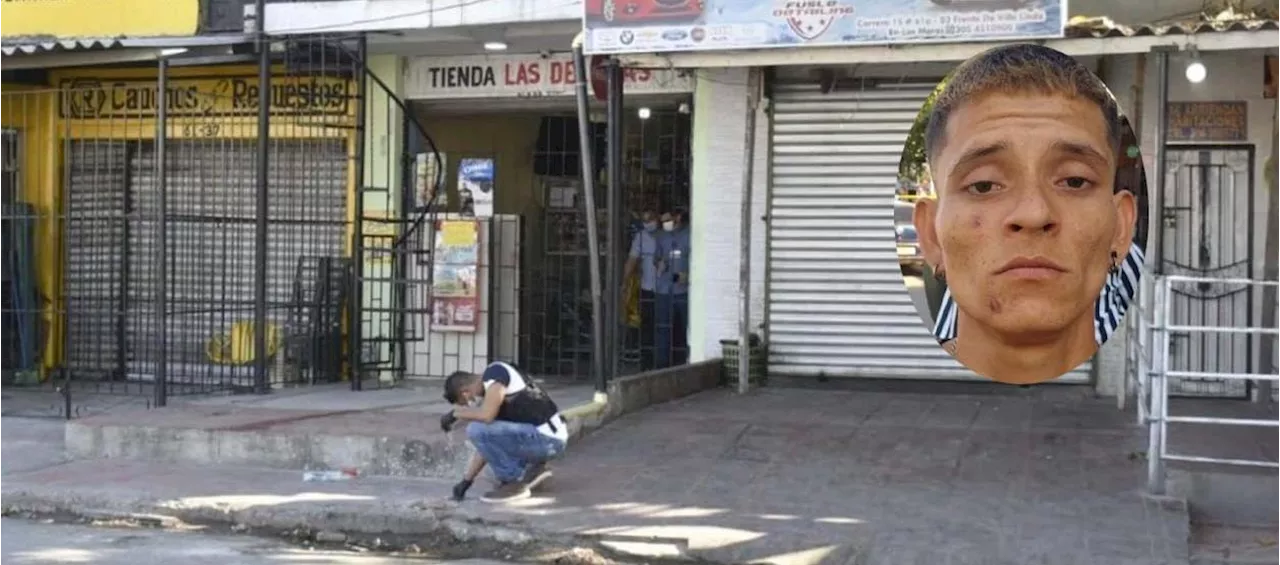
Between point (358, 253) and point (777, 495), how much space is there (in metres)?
5.61

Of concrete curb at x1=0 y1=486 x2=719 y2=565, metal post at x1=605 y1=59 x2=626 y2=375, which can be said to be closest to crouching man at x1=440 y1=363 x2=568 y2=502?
concrete curb at x1=0 y1=486 x2=719 y2=565

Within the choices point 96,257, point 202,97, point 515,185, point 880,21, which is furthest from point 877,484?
point 96,257

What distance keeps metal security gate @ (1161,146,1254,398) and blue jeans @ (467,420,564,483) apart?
5457 mm

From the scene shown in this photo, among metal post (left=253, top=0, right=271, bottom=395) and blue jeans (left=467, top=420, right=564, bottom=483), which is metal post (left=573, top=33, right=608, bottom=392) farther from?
metal post (left=253, top=0, right=271, bottom=395)

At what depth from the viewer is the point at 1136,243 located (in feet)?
4.07

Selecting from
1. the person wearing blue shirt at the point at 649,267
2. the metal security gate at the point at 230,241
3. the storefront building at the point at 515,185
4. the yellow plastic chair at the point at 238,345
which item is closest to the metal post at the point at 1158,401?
the person wearing blue shirt at the point at 649,267

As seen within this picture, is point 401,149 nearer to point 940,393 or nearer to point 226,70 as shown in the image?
point 226,70

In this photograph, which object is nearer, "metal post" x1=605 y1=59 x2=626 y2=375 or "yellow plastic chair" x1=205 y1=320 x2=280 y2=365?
"metal post" x1=605 y1=59 x2=626 y2=375

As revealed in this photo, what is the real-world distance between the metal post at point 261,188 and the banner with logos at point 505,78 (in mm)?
1588

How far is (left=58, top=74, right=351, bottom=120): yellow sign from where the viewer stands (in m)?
13.1

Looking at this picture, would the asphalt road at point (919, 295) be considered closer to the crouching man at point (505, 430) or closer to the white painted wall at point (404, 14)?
the crouching man at point (505, 430)

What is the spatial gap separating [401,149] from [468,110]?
0.74m

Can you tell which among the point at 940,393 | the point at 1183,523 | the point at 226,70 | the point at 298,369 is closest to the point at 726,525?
the point at 1183,523

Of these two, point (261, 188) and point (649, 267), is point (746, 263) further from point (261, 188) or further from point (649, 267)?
point (261, 188)
